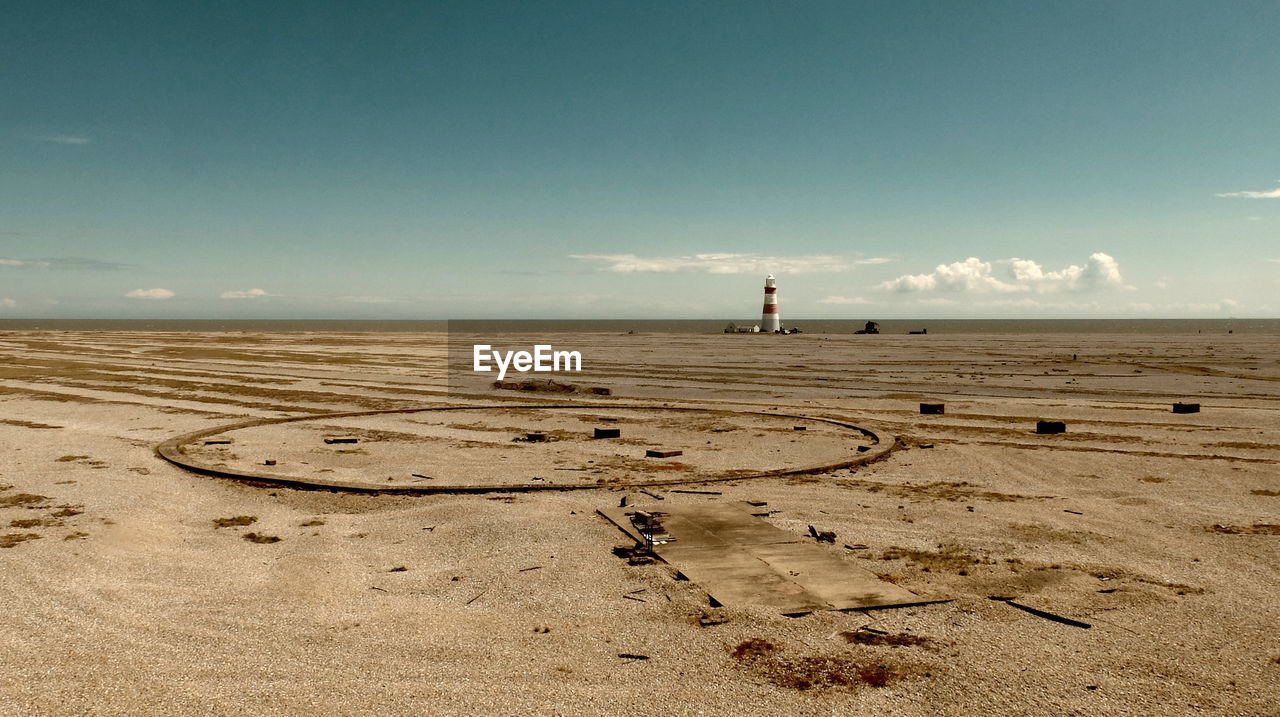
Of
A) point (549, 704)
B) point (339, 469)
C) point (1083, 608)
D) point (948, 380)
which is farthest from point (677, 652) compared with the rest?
point (948, 380)

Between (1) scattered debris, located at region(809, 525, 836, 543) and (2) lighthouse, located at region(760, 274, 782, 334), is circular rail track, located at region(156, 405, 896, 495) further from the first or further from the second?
(2) lighthouse, located at region(760, 274, 782, 334)

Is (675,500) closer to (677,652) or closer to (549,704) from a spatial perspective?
(677,652)

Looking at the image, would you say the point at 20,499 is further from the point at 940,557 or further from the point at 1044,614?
the point at 1044,614

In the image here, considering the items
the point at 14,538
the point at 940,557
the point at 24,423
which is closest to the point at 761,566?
the point at 940,557

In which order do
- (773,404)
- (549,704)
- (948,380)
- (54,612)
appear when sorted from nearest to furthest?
(549,704), (54,612), (773,404), (948,380)

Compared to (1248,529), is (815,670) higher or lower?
lower

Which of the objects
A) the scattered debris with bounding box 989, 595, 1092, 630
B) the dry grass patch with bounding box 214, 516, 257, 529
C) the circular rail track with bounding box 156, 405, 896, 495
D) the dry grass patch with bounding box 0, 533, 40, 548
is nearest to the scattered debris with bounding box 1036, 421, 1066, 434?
the circular rail track with bounding box 156, 405, 896, 495

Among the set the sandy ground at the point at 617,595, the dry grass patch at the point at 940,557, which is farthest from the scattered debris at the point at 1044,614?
the dry grass patch at the point at 940,557
